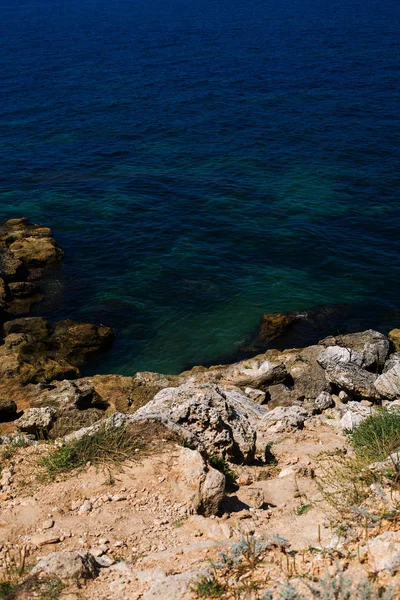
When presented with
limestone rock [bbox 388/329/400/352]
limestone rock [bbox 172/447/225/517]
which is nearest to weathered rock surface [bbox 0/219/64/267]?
limestone rock [bbox 388/329/400/352]

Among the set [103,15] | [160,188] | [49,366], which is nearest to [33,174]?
[160,188]

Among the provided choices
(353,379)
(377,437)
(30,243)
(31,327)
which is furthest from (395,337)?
(30,243)

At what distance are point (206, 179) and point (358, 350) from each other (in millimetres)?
26563

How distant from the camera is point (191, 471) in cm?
1134

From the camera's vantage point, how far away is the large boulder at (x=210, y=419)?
13.4m

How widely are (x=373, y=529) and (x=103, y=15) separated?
141 m

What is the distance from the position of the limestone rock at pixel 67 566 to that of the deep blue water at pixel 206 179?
19.7 meters

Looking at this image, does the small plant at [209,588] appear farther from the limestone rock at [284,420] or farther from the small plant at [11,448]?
the limestone rock at [284,420]

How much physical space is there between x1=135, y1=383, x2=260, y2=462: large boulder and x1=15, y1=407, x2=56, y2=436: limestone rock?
12.5 feet

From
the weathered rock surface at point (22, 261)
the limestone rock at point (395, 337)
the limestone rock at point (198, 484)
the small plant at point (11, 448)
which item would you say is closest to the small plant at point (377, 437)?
the limestone rock at point (198, 484)

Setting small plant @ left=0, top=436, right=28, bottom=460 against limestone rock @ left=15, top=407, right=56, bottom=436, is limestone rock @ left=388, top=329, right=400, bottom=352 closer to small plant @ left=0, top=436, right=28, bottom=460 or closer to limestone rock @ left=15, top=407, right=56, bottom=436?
limestone rock @ left=15, top=407, right=56, bottom=436

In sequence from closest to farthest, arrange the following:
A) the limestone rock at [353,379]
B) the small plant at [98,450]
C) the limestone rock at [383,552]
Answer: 1. the limestone rock at [383,552]
2. the small plant at [98,450]
3. the limestone rock at [353,379]

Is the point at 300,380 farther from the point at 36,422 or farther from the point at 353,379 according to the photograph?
the point at 36,422

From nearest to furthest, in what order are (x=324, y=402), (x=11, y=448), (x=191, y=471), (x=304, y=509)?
(x=191, y=471) < (x=304, y=509) < (x=11, y=448) < (x=324, y=402)
